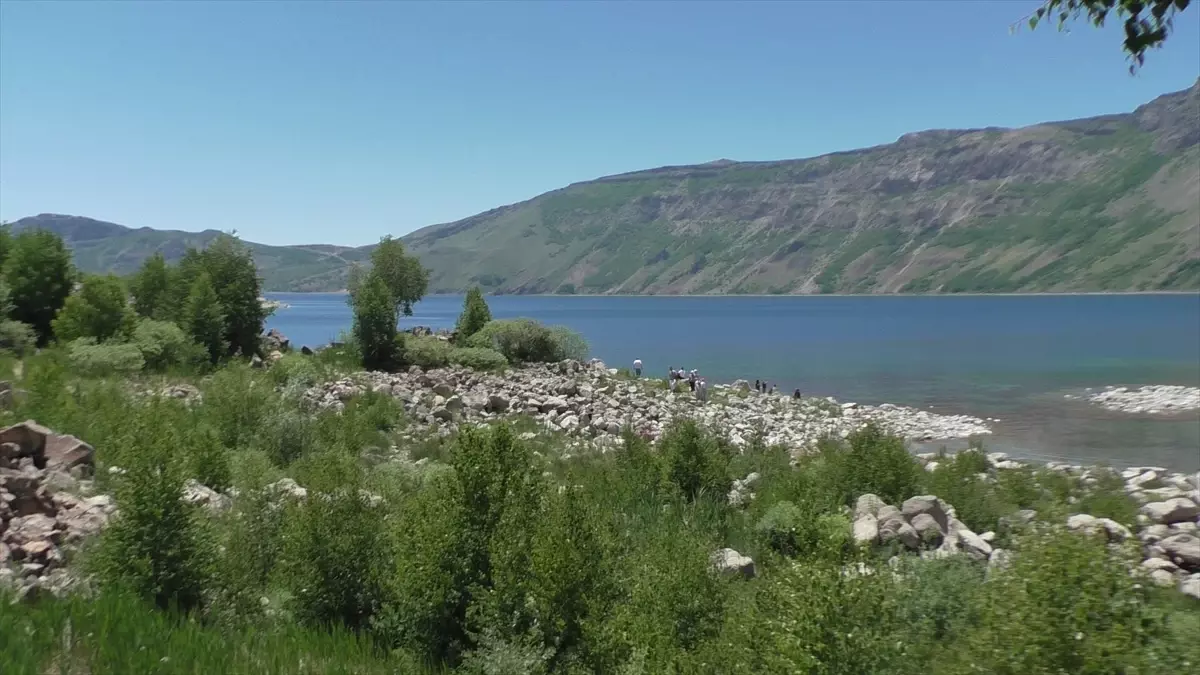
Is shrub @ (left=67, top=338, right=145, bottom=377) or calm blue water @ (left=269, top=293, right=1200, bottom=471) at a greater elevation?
shrub @ (left=67, top=338, right=145, bottom=377)

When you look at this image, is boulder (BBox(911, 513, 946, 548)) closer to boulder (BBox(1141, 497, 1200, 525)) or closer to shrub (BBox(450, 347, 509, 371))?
boulder (BBox(1141, 497, 1200, 525))

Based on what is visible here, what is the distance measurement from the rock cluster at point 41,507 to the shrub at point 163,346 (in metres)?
15.1

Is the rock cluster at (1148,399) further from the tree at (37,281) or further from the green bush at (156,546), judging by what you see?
the tree at (37,281)

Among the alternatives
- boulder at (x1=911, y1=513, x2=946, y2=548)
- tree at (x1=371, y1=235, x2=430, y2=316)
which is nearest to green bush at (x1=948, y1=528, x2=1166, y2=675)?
boulder at (x1=911, y1=513, x2=946, y2=548)

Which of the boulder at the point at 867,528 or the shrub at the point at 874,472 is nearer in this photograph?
the boulder at the point at 867,528

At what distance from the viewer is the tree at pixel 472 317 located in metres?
41.2

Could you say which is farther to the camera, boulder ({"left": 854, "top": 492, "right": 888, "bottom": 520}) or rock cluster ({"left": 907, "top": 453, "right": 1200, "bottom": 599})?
boulder ({"left": 854, "top": 492, "right": 888, "bottom": 520})

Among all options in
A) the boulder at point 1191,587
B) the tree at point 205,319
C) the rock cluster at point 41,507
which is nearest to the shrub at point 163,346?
the tree at point 205,319

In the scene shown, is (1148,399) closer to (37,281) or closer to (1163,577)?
(1163,577)

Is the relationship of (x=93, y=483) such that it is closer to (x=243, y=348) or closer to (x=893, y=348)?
(x=243, y=348)

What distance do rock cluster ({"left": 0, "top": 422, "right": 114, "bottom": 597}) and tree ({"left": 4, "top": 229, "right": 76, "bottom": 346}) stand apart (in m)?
20.5

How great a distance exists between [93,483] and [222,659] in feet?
19.7

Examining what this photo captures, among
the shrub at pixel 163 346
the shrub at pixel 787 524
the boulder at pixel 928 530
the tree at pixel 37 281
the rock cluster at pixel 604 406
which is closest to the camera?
the shrub at pixel 787 524

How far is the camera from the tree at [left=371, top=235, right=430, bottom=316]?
43.7m
